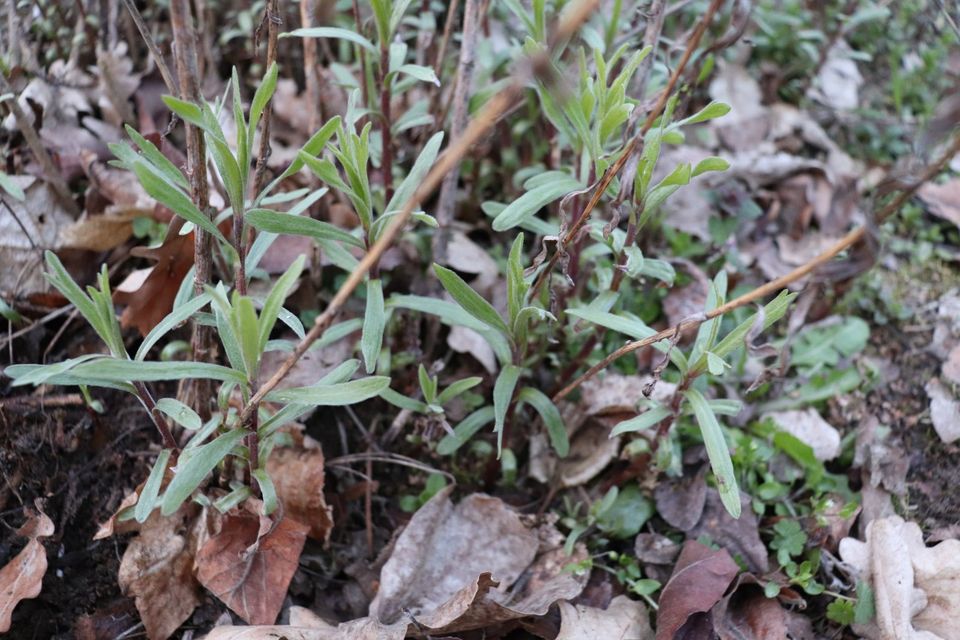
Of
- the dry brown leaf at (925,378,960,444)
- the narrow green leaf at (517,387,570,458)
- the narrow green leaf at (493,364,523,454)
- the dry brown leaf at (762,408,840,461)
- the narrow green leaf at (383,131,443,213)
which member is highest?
the narrow green leaf at (383,131,443,213)

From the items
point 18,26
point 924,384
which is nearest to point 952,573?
point 924,384

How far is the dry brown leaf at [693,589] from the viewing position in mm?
1795

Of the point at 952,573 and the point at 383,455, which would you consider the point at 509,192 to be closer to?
the point at 383,455

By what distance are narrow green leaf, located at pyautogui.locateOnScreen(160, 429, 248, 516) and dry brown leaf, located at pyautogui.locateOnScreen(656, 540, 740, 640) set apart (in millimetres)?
1089

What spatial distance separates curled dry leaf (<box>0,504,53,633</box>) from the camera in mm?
1685

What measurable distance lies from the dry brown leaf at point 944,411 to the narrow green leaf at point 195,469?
200 centimetres

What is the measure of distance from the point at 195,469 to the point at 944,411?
2140 millimetres

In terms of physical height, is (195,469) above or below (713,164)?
below

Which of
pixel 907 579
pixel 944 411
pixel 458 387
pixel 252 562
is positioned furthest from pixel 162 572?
pixel 944 411

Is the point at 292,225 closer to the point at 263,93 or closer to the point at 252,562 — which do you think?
the point at 263,93

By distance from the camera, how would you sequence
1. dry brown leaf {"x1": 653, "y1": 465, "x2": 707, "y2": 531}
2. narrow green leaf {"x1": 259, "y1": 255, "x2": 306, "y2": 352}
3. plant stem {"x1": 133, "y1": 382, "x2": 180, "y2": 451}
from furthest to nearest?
dry brown leaf {"x1": 653, "y1": 465, "x2": 707, "y2": 531}, plant stem {"x1": 133, "y1": 382, "x2": 180, "y2": 451}, narrow green leaf {"x1": 259, "y1": 255, "x2": 306, "y2": 352}

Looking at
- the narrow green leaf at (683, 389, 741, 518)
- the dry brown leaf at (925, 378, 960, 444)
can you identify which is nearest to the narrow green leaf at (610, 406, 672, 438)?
the narrow green leaf at (683, 389, 741, 518)

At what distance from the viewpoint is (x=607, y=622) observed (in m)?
1.84

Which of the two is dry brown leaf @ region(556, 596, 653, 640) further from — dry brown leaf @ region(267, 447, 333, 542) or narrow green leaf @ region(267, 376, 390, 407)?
narrow green leaf @ region(267, 376, 390, 407)
